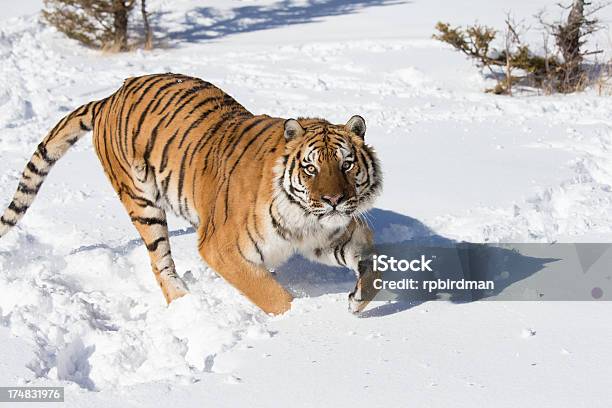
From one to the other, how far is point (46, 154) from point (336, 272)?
203cm

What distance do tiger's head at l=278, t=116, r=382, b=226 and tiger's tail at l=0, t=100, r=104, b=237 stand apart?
1.86 meters

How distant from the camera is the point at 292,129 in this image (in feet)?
12.8

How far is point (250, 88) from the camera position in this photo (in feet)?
30.0

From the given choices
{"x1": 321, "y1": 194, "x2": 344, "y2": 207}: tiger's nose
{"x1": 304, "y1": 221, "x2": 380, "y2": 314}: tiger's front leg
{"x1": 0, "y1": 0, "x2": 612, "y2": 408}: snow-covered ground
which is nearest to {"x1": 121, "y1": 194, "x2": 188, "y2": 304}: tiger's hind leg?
{"x1": 0, "y1": 0, "x2": 612, "y2": 408}: snow-covered ground

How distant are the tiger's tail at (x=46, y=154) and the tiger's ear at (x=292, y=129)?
1780 millimetres

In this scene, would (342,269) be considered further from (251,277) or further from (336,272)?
(251,277)

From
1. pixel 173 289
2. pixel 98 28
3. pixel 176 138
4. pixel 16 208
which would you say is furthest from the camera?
pixel 98 28

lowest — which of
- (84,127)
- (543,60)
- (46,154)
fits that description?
(543,60)

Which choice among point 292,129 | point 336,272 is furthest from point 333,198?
point 336,272

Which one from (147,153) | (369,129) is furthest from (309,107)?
(147,153)

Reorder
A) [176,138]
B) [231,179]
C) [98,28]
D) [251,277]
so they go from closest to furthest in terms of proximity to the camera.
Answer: [251,277], [231,179], [176,138], [98,28]

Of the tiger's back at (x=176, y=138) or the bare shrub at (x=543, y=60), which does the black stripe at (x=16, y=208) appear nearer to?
the tiger's back at (x=176, y=138)

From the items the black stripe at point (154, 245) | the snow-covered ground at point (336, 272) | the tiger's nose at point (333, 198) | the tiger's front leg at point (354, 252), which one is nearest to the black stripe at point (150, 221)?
the black stripe at point (154, 245)

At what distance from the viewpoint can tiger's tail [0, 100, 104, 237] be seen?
200 inches
